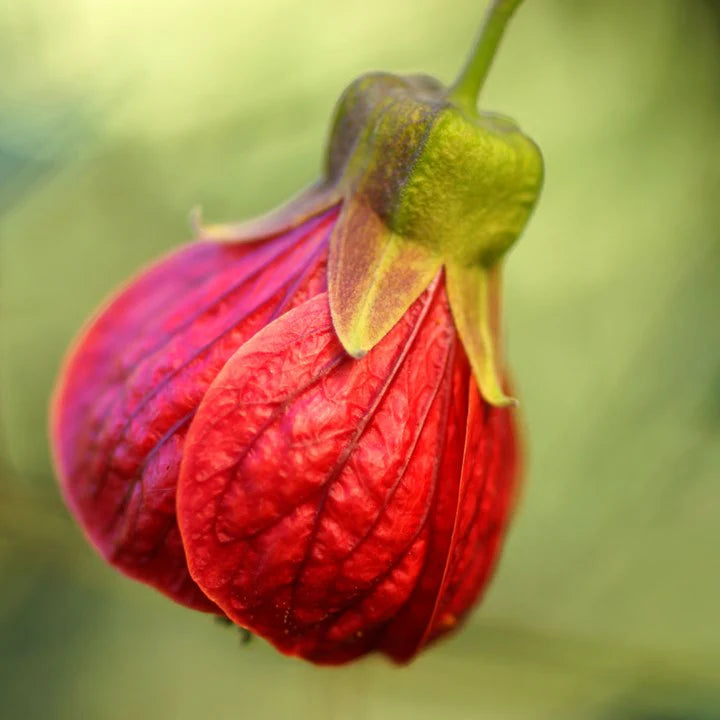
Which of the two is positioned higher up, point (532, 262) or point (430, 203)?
point (430, 203)

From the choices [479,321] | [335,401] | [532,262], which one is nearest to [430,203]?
[479,321]

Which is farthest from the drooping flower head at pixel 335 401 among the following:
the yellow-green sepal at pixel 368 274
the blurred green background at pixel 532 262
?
the blurred green background at pixel 532 262

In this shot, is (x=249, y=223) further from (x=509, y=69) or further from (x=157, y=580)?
(x=509, y=69)

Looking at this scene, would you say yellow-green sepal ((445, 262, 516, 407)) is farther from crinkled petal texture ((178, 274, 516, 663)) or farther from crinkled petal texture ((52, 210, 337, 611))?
crinkled petal texture ((52, 210, 337, 611))

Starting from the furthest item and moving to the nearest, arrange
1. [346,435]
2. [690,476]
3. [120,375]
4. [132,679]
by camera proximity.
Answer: [132,679] < [690,476] < [120,375] < [346,435]

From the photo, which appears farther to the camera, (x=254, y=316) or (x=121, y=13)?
(x=121, y=13)

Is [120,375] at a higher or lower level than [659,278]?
higher

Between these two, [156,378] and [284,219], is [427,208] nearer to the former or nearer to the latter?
[284,219]

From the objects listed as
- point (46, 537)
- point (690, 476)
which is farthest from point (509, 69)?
point (46, 537)
